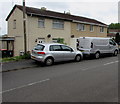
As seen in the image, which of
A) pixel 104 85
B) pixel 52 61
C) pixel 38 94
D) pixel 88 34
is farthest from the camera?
pixel 88 34

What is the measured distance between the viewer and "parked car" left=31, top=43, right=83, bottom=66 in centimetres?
916

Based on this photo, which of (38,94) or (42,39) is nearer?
(38,94)

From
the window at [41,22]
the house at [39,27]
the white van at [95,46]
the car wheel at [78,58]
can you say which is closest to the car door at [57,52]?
the car wheel at [78,58]

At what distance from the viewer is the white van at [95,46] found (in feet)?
40.2

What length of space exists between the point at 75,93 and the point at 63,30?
14847 mm

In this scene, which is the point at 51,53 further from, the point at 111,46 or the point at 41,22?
the point at 41,22

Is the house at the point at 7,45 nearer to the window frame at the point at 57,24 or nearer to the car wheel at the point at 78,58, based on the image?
the window frame at the point at 57,24

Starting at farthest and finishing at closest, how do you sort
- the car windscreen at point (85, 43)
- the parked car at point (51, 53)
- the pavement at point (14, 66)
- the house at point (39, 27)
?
the house at point (39, 27) < the car windscreen at point (85, 43) < the parked car at point (51, 53) < the pavement at point (14, 66)

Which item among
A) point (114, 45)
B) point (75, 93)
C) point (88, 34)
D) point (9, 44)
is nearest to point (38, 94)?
point (75, 93)

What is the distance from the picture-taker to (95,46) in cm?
1243

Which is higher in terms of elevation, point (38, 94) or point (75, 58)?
point (75, 58)

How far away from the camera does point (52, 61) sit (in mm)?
9602

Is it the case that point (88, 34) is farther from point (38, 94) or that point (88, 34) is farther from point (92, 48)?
point (38, 94)

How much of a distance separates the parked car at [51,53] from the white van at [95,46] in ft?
7.97
